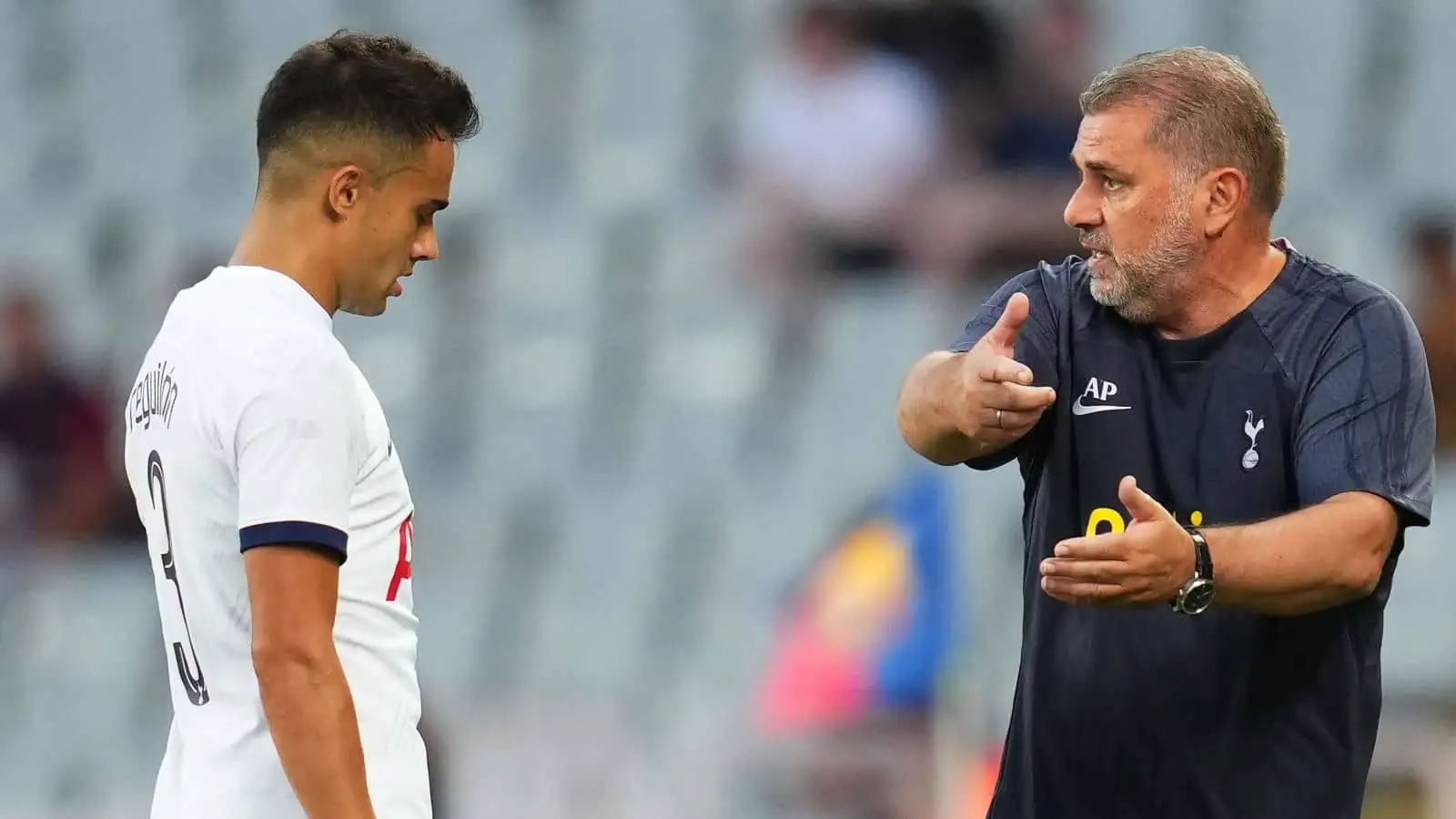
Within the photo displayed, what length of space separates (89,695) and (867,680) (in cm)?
275

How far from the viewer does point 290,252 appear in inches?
91.7

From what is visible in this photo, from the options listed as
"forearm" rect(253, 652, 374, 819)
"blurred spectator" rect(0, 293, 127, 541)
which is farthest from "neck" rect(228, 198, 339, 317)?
"blurred spectator" rect(0, 293, 127, 541)

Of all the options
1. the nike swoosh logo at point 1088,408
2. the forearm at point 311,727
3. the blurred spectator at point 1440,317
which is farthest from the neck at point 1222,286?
Result: the blurred spectator at point 1440,317

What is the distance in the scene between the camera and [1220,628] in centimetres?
260

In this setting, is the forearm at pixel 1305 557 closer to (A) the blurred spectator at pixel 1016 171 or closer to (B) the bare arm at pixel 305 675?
(B) the bare arm at pixel 305 675

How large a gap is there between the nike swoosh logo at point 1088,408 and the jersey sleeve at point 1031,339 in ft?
0.11

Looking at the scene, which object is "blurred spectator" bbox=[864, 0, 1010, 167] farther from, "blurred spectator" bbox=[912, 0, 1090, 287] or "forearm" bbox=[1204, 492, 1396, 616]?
"forearm" bbox=[1204, 492, 1396, 616]

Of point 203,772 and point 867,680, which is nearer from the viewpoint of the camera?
point 203,772

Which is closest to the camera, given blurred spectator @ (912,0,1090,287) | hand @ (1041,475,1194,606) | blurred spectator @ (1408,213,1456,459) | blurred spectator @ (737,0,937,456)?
hand @ (1041,475,1194,606)

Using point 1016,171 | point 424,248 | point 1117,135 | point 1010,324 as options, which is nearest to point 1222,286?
point 1117,135

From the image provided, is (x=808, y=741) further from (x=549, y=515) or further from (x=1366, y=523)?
(x=1366, y=523)

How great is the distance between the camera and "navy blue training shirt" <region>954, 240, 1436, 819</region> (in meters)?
2.58

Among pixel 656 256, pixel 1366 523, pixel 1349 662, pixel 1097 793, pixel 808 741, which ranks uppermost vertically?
pixel 656 256

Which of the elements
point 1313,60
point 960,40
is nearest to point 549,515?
point 960,40
